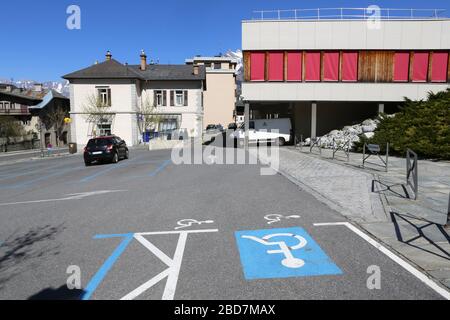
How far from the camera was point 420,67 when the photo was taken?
2541 centimetres

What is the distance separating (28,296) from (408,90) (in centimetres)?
2698

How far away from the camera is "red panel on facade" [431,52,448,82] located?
2525cm

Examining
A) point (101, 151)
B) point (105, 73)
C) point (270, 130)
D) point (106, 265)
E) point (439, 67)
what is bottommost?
point (106, 265)

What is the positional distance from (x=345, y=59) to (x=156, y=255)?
23490mm

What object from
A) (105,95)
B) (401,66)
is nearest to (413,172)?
(401,66)

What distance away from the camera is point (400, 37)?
81.9ft

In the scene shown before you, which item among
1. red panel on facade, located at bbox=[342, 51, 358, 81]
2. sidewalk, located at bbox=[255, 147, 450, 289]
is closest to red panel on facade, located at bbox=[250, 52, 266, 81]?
red panel on facade, located at bbox=[342, 51, 358, 81]

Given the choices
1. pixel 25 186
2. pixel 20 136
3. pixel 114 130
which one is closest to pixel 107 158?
pixel 25 186

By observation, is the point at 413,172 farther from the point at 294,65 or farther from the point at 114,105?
the point at 114,105

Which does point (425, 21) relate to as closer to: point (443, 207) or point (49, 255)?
point (443, 207)

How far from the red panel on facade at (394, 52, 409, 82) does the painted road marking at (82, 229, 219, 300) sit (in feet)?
77.0

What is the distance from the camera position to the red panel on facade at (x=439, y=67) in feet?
82.8

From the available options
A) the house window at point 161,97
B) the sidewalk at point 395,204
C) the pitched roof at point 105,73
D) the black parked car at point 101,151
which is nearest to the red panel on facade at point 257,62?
the black parked car at point 101,151

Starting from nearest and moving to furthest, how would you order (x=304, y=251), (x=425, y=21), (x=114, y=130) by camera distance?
1. (x=304, y=251)
2. (x=425, y=21)
3. (x=114, y=130)
